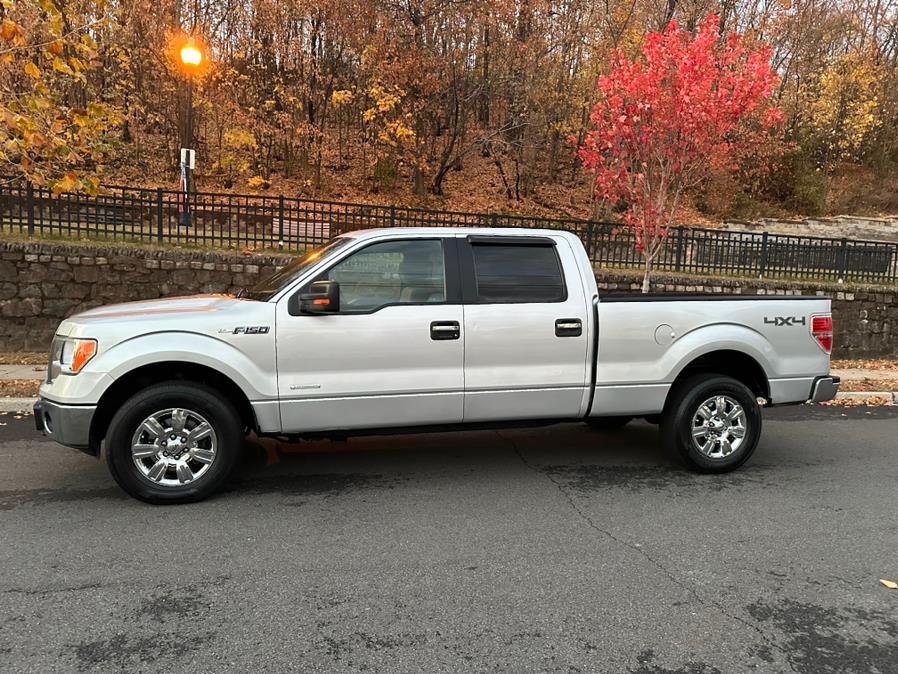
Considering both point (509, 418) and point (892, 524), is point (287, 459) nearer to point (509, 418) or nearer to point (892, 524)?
point (509, 418)

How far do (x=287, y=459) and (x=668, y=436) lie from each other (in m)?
3.28

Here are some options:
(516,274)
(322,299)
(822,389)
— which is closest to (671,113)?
(822,389)

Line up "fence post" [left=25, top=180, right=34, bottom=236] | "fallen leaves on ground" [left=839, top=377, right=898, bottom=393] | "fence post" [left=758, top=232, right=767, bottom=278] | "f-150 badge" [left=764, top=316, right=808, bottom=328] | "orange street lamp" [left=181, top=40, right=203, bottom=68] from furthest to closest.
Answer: "fence post" [left=758, top=232, right=767, bottom=278]
"orange street lamp" [left=181, top=40, right=203, bottom=68]
"fence post" [left=25, top=180, right=34, bottom=236]
"fallen leaves on ground" [left=839, top=377, right=898, bottom=393]
"f-150 badge" [left=764, top=316, right=808, bottom=328]

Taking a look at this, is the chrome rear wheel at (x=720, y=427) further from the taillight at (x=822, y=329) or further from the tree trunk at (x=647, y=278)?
the tree trunk at (x=647, y=278)

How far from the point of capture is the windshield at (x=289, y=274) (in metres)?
4.96

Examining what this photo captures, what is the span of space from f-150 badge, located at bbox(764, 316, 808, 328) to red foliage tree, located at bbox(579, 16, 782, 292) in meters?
5.73

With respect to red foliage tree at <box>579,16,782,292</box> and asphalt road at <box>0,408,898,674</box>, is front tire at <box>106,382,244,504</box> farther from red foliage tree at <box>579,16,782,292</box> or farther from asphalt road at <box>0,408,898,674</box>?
red foliage tree at <box>579,16,782,292</box>

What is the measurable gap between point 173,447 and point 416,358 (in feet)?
5.95

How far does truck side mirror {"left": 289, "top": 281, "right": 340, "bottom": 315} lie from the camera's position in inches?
183

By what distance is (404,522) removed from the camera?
4.45 metres

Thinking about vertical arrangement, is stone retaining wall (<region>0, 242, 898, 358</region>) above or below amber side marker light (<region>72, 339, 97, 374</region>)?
above

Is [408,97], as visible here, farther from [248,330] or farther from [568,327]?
[248,330]

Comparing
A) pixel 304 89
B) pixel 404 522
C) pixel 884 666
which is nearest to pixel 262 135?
pixel 304 89

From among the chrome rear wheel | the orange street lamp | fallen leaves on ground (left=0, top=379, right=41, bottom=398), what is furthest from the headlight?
the orange street lamp
